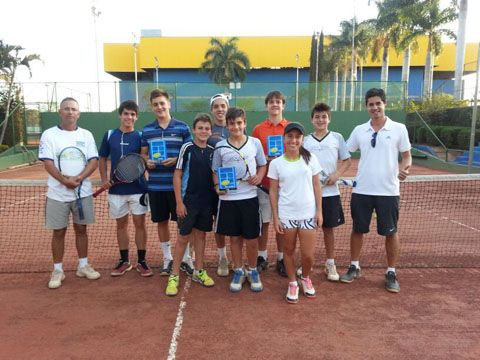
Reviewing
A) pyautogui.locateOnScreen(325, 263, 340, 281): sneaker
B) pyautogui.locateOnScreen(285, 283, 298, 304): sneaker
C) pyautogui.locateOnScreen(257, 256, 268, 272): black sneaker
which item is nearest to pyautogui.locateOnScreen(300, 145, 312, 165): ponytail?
pyautogui.locateOnScreen(285, 283, 298, 304): sneaker

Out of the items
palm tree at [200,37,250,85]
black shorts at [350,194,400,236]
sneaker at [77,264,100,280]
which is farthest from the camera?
palm tree at [200,37,250,85]

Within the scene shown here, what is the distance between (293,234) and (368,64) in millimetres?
45875

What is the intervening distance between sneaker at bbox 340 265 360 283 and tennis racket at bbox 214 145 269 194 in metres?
1.49

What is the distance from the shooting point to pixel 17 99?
20859 millimetres

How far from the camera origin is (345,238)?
5.96 m

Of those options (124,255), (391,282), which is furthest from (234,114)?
(391,282)

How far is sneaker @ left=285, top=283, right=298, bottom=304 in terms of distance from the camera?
3.69 m

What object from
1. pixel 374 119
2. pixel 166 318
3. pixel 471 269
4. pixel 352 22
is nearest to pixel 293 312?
pixel 166 318

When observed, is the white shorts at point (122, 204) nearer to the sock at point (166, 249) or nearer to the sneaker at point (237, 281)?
the sock at point (166, 249)

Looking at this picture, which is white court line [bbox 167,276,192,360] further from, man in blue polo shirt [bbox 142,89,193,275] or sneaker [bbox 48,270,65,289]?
sneaker [bbox 48,270,65,289]

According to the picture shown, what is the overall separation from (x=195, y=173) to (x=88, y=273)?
1.65 m

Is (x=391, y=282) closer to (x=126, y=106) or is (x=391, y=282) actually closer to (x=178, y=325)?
(x=178, y=325)

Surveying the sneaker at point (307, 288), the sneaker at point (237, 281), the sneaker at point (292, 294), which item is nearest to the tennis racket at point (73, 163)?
the sneaker at point (237, 281)

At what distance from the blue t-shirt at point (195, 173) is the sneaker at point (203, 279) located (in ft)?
2.39
